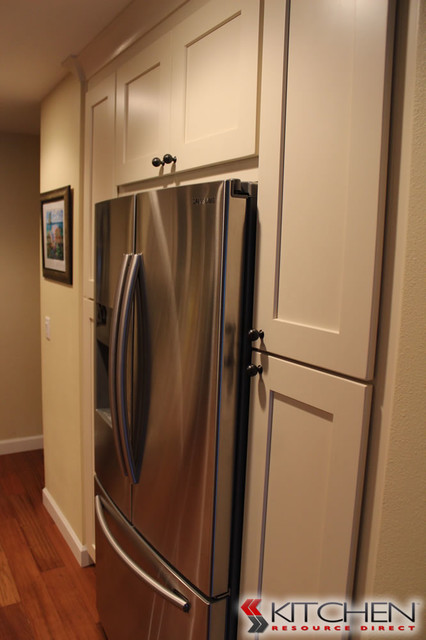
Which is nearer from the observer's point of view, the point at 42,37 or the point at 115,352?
the point at 115,352

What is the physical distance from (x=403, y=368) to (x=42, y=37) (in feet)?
6.33

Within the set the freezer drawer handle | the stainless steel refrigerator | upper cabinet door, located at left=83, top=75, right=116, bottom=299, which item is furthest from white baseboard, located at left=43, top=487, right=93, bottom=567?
upper cabinet door, located at left=83, top=75, right=116, bottom=299

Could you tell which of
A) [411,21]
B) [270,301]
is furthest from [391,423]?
[411,21]

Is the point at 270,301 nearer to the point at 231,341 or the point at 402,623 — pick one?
the point at 231,341

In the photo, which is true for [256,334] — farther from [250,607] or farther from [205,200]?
[250,607]

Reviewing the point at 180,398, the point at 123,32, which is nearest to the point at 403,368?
the point at 180,398

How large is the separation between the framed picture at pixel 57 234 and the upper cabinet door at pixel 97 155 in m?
0.24

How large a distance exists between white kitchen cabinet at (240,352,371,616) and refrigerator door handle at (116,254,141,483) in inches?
17.6

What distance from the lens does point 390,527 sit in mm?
924

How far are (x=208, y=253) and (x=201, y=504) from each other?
2.11 ft

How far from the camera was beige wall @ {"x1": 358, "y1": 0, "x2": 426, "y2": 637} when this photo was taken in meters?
0.84

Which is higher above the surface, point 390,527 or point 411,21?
point 411,21

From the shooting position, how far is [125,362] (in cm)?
152

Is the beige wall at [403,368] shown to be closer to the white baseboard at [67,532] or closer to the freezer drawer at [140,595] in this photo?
the freezer drawer at [140,595]
